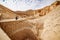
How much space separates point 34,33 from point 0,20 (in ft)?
1.55

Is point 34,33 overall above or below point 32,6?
below

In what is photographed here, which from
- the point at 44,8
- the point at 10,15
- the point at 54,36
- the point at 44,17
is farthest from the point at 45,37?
the point at 10,15

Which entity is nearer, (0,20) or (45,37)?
(0,20)

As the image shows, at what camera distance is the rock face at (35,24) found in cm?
187

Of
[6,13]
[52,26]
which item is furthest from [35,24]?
[6,13]

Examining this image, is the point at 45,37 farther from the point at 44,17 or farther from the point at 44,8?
the point at 44,8

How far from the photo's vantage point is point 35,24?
6.40ft

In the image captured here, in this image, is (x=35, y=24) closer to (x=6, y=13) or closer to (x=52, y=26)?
(x=52, y=26)

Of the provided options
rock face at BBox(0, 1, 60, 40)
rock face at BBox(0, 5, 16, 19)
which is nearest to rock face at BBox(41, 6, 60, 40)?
rock face at BBox(0, 1, 60, 40)

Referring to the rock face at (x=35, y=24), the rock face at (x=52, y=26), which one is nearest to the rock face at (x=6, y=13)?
the rock face at (x=35, y=24)

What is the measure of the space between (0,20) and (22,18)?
281 millimetres

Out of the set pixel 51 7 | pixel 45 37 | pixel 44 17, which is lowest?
pixel 45 37

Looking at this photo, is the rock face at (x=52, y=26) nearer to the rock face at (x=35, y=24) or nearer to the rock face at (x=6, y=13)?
the rock face at (x=35, y=24)

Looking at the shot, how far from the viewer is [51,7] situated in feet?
6.55
